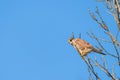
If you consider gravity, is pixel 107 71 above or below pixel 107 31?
below

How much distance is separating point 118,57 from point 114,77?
0.30 metres

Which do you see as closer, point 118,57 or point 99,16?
point 118,57

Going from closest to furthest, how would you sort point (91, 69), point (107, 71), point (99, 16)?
1. point (91, 69)
2. point (107, 71)
3. point (99, 16)

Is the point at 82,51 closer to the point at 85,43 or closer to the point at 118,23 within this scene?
the point at 85,43

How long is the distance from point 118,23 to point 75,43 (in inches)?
30.2

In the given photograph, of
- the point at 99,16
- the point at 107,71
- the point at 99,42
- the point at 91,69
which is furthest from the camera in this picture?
the point at 99,16

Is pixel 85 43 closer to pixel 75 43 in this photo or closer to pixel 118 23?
pixel 75 43

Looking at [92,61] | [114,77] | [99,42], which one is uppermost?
[99,42]

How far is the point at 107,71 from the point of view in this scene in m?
3.49

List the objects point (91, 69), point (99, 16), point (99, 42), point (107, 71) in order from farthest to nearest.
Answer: point (99, 16) < point (99, 42) < point (107, 71) < point (91, 69)

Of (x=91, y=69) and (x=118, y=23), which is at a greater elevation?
(x=118, y=23)

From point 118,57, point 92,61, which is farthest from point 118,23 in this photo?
point 92,61

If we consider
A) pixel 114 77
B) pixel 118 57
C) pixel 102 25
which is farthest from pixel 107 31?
pixel 114 77

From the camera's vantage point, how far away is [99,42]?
3.72m
